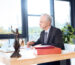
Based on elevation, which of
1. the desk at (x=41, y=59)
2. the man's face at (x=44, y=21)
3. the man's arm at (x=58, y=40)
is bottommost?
the desk at (x=41, y=59)

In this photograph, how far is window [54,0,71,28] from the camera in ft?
13.8

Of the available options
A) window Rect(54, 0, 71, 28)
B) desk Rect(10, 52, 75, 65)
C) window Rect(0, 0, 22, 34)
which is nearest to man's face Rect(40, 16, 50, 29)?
desk Rect(10, 52, 75, 65)

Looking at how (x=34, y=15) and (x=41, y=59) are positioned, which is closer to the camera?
(x=41, y=59)

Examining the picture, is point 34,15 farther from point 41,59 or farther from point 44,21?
point 41,59

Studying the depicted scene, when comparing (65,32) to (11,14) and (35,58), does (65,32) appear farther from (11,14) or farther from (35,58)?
(35,58)

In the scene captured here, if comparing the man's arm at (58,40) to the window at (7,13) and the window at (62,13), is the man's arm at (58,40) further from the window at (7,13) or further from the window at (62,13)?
the window at (62,13)

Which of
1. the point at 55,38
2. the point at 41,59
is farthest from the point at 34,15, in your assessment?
the point at 41,59

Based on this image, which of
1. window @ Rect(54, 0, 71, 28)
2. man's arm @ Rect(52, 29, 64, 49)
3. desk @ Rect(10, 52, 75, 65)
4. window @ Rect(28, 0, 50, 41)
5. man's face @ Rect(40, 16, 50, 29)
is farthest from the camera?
window @ Rect(54, 0, 71, 28)

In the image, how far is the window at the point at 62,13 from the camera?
4202mm

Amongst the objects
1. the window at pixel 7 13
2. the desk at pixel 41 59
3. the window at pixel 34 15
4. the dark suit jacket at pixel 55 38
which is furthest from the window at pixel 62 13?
the desk at pixel 41 59

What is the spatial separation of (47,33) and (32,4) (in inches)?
80.5

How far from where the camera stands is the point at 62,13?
4.32m

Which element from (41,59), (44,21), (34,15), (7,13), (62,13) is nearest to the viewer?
(41,59)

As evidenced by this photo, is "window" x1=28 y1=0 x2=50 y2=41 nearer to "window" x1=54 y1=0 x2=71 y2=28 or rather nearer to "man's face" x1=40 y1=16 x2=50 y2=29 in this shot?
"window" x1=54 y1=0 x2=71 y2=28
